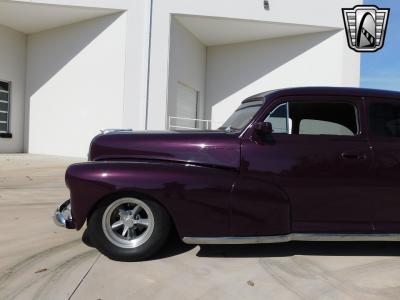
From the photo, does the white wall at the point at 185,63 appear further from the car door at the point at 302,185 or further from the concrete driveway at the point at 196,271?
the car door at the point at 302,185

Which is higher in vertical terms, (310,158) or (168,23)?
(168,23)

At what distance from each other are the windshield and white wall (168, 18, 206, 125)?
1032cm

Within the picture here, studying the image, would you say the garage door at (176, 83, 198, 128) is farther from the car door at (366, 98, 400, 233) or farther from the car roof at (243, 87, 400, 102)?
the car door at (366, 98, 400, 233)

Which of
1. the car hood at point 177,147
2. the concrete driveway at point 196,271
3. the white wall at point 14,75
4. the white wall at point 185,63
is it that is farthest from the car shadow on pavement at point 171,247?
the white wall at point 14,75

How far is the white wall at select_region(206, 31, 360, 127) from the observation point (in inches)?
658

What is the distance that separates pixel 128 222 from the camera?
4.43 meters

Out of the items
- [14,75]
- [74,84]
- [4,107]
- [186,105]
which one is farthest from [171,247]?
[14,75]

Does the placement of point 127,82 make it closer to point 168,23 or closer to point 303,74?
point 168,23

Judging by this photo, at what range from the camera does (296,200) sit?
14.7ft

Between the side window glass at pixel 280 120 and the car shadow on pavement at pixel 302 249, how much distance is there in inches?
48.5

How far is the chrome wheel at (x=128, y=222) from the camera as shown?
4422mm

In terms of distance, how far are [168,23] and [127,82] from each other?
2.31 metres

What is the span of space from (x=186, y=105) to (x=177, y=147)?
1334 centimetres

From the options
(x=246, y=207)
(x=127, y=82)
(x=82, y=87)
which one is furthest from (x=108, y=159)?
(x=82, y=87)
